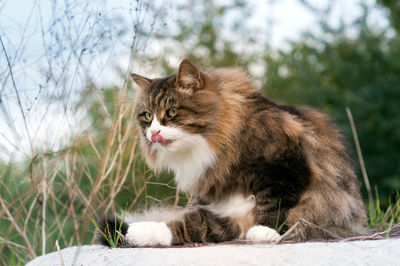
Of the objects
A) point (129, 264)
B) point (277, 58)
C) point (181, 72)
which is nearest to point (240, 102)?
point (181, 72)

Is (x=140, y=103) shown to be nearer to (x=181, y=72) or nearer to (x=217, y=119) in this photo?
(x=181, y=72)

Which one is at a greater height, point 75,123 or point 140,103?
point 140,103

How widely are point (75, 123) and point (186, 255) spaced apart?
1.47 m

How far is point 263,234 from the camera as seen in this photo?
223cm

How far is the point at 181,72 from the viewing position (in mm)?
2604

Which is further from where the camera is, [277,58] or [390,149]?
[277,58]

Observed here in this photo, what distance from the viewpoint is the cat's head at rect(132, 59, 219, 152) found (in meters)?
2.48

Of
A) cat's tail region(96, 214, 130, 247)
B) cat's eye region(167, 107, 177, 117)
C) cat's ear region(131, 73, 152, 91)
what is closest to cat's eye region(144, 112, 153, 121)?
cat's eye region(167, 107, 177, 117)

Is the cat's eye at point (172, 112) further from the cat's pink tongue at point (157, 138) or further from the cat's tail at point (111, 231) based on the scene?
the cat's tail at point (111, 231)

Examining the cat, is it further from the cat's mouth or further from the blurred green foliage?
the blurred green foliage

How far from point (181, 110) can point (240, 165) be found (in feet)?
1.59

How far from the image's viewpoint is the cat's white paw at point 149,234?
7.83 feet

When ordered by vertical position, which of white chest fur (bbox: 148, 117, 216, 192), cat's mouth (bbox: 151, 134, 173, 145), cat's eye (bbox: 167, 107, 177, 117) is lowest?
white chest fur (bbox: 148, 117, 216, 192)

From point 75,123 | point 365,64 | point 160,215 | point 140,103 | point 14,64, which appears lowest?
point 160,215
